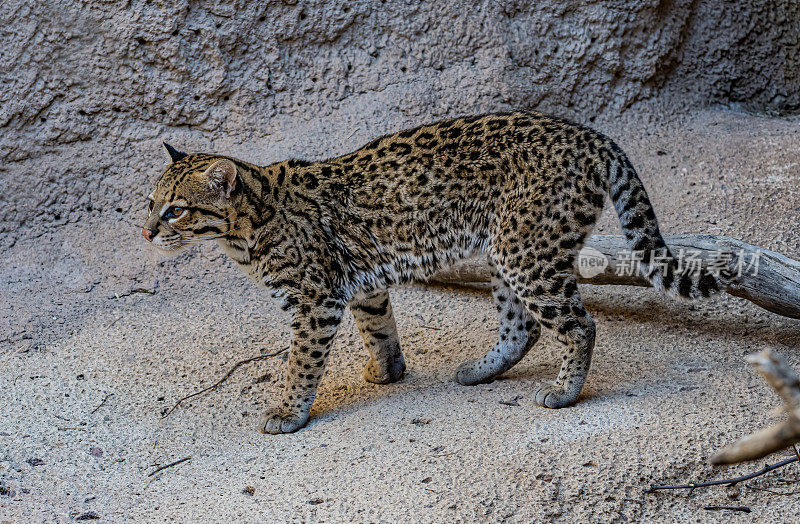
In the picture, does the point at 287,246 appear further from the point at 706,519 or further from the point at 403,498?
the point at 706,519

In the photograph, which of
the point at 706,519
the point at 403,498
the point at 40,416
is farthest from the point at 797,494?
the point at 40,416

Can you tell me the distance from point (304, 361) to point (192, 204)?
1154 millimetres

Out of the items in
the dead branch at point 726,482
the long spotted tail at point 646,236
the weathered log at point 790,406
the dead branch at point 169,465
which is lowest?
the dead branch at point 169,465

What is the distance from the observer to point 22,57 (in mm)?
6734

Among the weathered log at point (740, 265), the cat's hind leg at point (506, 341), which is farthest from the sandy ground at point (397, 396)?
the weathered log at point (740, 265)

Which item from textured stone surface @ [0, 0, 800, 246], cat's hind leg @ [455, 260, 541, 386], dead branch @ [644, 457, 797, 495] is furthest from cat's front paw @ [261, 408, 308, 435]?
textured stone surface @ [0, 0, 800, 246]

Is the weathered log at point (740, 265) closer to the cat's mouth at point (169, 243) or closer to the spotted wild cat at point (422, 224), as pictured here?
the spotted wild cat at point (422, 224)

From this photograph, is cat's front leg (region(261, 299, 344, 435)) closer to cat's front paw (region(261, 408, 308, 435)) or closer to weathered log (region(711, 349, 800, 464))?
cat's front paw (region(261, 408, 308, 435))

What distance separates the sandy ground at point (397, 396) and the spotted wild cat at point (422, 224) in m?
0.42

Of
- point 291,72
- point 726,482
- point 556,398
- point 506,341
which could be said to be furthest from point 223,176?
point 726,482

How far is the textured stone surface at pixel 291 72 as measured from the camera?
6840 mm

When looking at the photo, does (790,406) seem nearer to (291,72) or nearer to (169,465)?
(169,465)

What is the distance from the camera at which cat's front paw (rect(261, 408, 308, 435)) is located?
4.96 m

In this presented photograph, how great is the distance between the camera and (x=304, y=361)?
5.02 m
